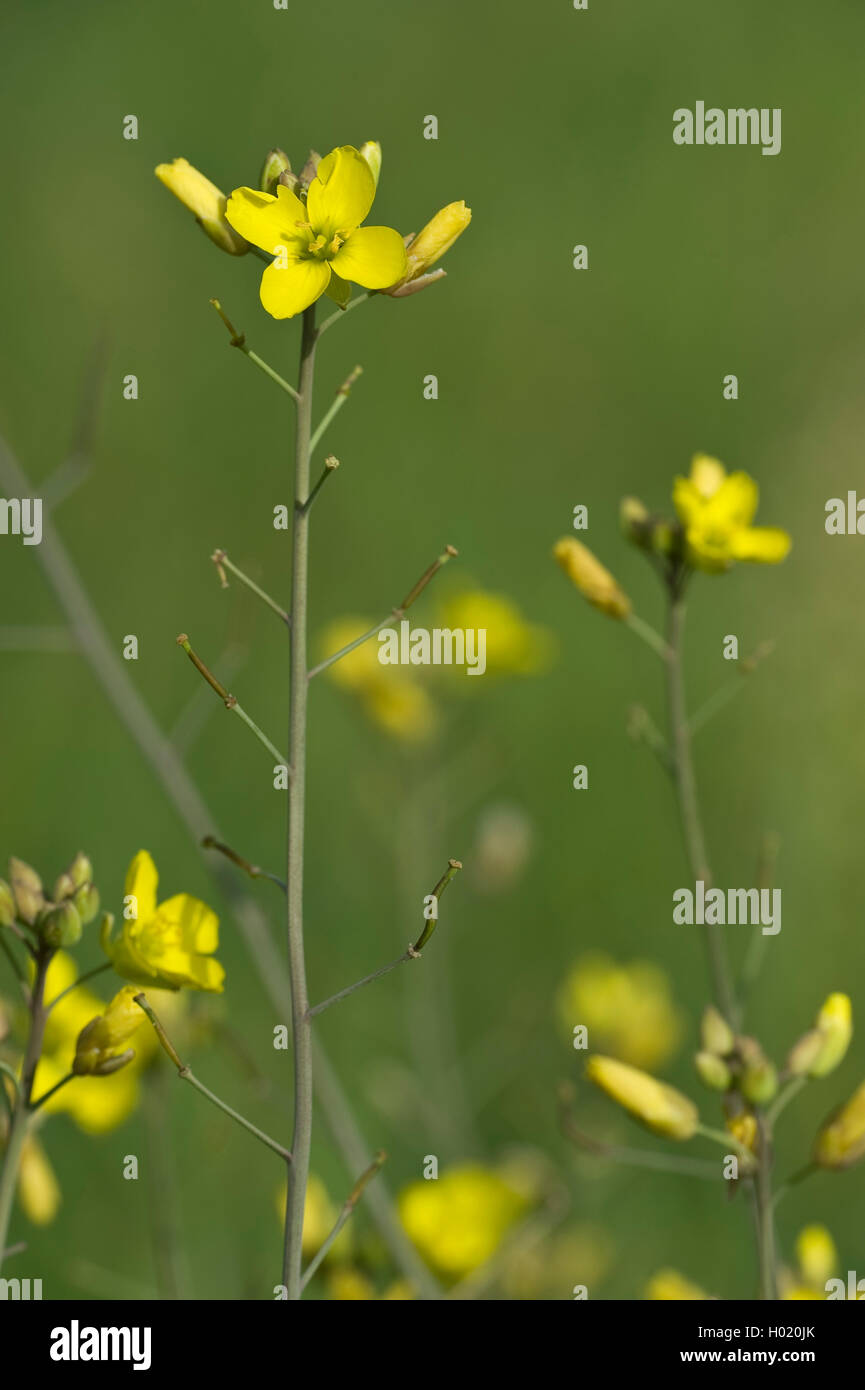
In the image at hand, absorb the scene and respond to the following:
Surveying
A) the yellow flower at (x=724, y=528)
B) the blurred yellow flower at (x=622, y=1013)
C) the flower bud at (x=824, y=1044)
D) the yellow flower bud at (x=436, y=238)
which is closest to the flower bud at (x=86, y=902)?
the yellow flower bud at (x=436, y=238)

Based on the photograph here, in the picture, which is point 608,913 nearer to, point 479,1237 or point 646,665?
point 646,665

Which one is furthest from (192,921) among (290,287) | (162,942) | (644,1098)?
(290,287)

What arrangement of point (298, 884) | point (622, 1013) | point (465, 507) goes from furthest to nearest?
point (465, 507) < point (622, 1013) < point (298, 884)

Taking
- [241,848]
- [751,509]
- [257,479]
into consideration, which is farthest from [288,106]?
[751,509]

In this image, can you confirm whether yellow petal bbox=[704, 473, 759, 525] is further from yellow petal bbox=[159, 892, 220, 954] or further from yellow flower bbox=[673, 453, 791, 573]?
yellow petal bbox=[159, 892, 220, 954]

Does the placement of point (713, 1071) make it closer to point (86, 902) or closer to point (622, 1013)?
point (86, 902)

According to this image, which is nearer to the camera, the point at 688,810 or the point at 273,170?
the point at 273,170

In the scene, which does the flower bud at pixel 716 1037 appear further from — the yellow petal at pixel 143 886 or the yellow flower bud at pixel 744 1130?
the yellow petal at pixel 143 886

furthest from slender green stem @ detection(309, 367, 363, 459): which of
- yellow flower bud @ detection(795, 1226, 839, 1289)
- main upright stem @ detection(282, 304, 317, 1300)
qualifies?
yellow flower bud @ detection(795, 1226, 839, 1289)
